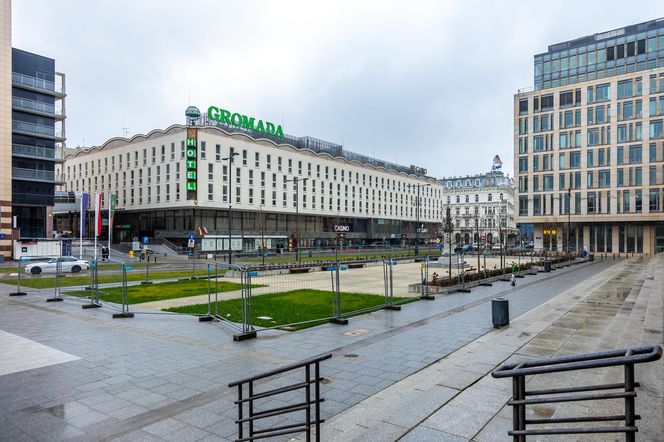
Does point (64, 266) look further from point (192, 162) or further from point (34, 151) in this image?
point (34, 151)

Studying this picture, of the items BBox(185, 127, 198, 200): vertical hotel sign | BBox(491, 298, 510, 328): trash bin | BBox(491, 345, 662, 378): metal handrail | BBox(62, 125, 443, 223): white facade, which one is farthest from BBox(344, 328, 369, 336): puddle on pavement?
BBox(185, 127, 198, 200): vertical hotel sign

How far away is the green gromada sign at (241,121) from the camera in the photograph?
6816cm

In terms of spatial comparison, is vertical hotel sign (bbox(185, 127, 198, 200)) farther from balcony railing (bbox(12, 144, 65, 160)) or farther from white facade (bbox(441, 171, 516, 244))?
white facade (bbox(441, 171, 516, 244))

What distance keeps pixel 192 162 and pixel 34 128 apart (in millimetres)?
20333

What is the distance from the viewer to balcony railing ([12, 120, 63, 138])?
→ 5624 cm

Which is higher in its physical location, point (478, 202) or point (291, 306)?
point (478, 202)

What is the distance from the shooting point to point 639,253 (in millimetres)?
63688

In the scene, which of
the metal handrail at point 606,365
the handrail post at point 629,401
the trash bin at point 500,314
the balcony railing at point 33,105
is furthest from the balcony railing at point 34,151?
the handrail post at point 629,401

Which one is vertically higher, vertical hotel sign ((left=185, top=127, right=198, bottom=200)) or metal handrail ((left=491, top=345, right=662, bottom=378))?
vertical hotel sign ((left=185, top=127, right=198, bottom=200))

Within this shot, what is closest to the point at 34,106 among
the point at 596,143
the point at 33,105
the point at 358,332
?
the point at 33,105

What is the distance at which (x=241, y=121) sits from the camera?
72375mm

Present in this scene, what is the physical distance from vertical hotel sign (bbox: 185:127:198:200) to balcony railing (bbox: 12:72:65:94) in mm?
19074

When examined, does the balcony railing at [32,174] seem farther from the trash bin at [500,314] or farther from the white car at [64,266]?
the trash bin at [500,314]

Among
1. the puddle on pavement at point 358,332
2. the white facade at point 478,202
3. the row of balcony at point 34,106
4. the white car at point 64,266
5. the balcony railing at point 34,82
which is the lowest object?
the white car at point 64,266
